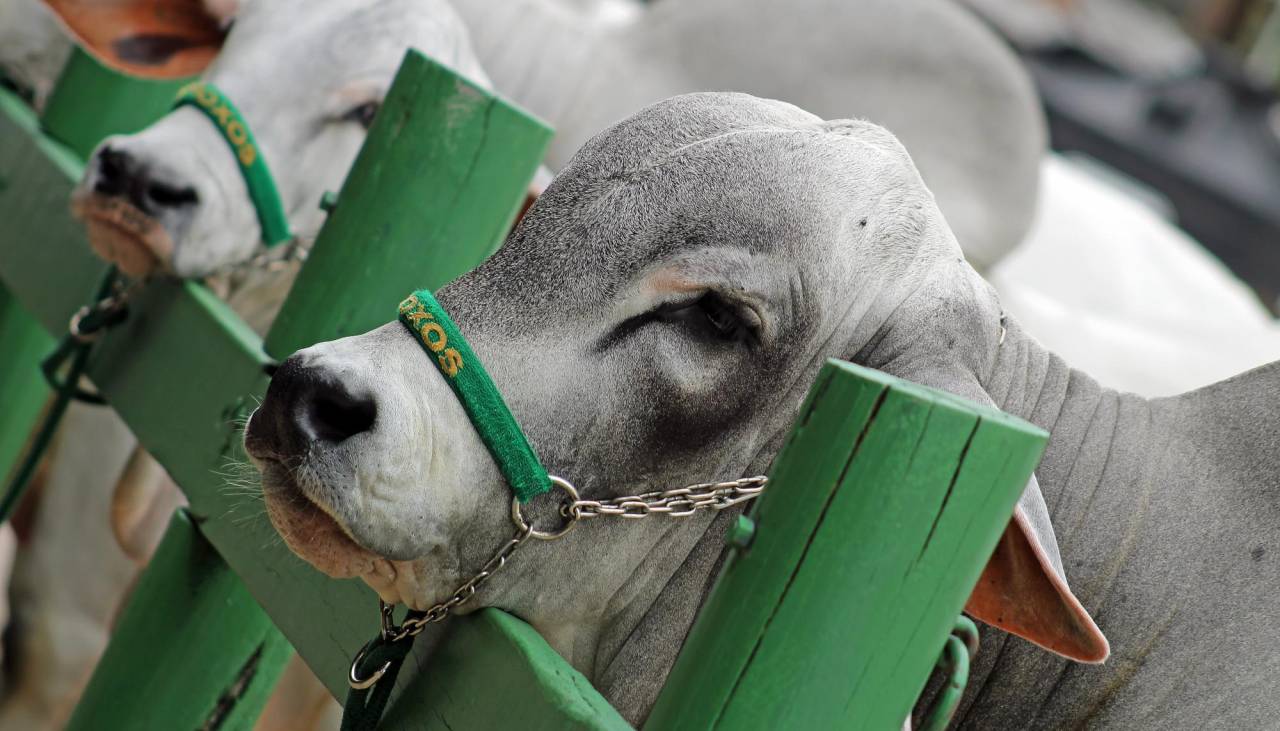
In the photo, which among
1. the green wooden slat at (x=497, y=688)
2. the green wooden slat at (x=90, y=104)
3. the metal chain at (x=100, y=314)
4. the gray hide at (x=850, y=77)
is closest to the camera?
the green wooden slat at (x=497, y=688)

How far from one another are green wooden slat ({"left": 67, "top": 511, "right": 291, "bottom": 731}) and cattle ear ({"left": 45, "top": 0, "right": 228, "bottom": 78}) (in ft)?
3.40

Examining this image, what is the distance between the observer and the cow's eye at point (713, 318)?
1.31 meters

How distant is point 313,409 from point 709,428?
368 mm

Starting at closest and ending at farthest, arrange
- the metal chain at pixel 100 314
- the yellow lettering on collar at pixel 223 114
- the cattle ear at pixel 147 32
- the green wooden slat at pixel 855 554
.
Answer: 1. the green wooden slat at pixel 855 554
2. the metal chain at pixel 100 314
3. the yellow lettering on collar at pixel 223 114
4. the cattle ear at pixel 147 32

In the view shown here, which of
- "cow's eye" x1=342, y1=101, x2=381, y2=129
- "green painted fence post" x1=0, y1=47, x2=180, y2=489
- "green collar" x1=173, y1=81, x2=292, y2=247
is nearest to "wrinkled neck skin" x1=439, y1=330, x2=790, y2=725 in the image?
"green collar" x1=173, y1=81, x2=292, y2=247

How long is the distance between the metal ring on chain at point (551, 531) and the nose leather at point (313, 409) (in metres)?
0.17

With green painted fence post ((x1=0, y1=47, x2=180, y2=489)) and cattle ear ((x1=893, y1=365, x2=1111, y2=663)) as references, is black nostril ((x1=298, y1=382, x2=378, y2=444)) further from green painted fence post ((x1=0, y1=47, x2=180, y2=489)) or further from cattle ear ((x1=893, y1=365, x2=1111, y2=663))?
green painted fence post ((x1=0, y1=47, x2=180, y2=489))

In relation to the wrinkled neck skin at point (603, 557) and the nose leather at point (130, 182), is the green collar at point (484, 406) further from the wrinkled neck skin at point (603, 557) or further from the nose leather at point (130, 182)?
the nose leather at point (130, 182)

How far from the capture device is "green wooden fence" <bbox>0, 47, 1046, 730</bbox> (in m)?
0.96

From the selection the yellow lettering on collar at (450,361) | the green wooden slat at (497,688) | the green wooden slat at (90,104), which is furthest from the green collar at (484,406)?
the green wooden slat at (90,104)

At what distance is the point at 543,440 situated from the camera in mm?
1293

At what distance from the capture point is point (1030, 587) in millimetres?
1236

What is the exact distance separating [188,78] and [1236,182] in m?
10.6

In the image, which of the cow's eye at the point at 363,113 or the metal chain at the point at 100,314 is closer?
the metal chain at the point at 100,314
